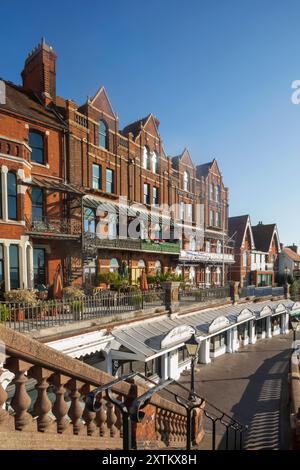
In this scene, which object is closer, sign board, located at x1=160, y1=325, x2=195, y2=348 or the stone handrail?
the stone handrail

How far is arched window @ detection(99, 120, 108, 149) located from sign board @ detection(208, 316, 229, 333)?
1522 cm

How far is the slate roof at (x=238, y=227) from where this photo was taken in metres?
39.8

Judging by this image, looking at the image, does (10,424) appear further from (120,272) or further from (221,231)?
(221,231)

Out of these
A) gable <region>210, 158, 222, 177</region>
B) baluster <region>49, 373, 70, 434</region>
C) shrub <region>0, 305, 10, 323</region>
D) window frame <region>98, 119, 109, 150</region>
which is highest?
gable <region>210, 158, 222, 177</region>

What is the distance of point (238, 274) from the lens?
38.9 metres

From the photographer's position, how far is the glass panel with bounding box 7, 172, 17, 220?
13.2m

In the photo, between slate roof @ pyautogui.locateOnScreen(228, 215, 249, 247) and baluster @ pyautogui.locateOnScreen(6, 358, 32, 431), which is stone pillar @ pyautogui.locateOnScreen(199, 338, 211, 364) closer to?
baluster @ pyautogui.locateOnScreen(6, 358, 32, 431)

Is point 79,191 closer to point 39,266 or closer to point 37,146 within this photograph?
point 37,146

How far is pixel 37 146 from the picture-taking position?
16797 mm

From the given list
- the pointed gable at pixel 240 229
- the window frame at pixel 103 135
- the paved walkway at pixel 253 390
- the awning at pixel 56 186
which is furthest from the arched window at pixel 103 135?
the pointed gable at pixel 240 229

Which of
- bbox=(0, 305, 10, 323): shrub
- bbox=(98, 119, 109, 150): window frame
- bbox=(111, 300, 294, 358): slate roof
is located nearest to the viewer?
bbox=(0, 305, 10, 323): shrub

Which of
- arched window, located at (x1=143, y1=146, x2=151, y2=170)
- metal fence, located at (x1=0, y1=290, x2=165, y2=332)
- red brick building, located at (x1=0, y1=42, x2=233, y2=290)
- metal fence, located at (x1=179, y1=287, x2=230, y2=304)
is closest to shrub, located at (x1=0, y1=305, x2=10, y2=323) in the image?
metal fence, located at (x1=0, y1=290, x2=165, y2=332)
